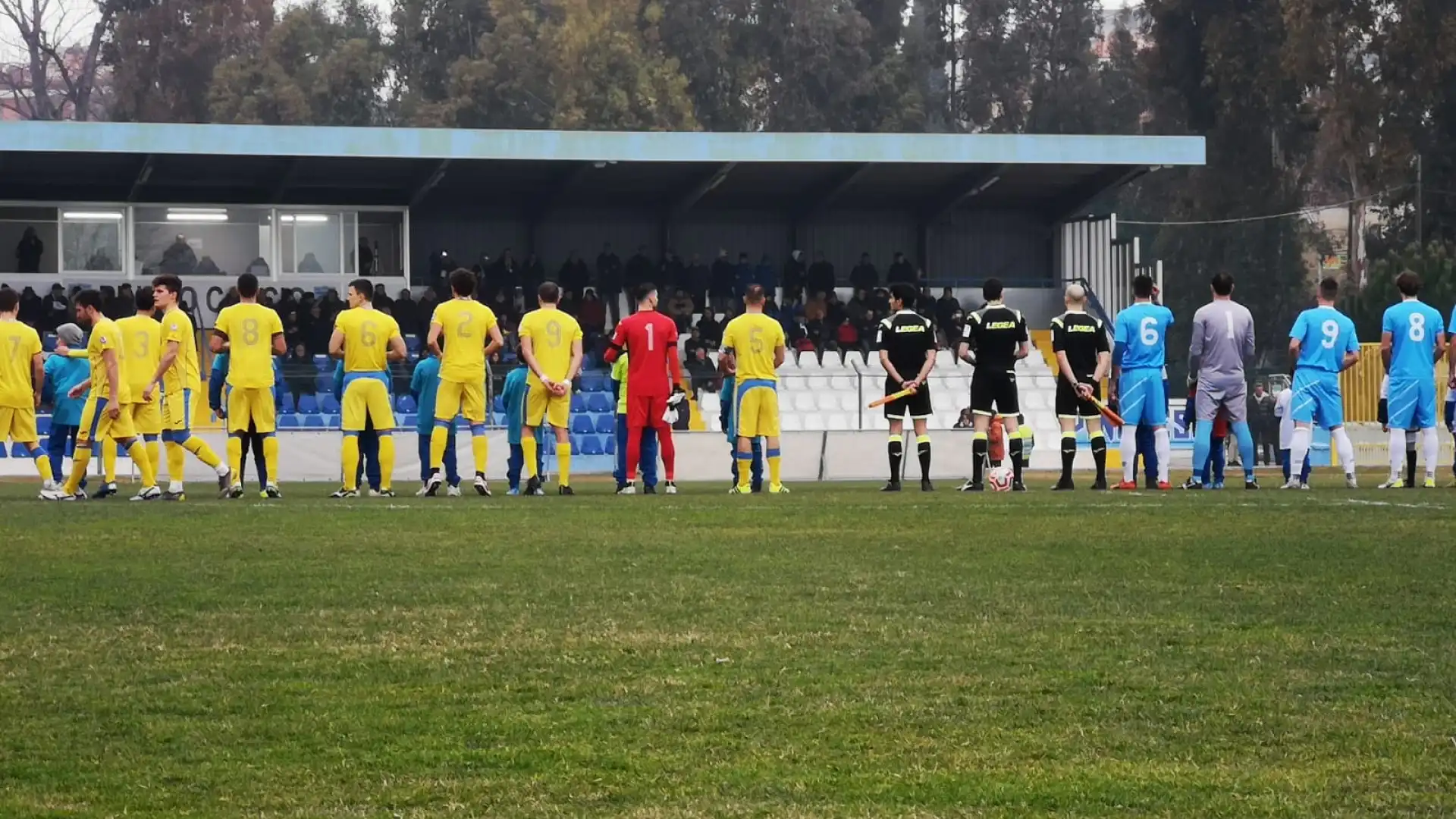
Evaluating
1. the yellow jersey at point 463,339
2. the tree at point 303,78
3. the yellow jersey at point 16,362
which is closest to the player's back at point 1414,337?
the yellow jersey at point 463,339

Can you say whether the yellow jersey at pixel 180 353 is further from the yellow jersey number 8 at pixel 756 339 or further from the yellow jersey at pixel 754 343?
the yellow jersey number 8 at pixel 756 339

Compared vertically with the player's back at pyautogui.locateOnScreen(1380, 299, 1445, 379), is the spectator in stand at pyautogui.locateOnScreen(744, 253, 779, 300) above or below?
above

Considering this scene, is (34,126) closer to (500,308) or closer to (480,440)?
(500,308)

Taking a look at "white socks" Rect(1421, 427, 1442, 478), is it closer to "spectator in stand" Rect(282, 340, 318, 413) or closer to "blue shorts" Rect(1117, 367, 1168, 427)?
"blue shorts" Rect(1117, 367, 1168, 427)

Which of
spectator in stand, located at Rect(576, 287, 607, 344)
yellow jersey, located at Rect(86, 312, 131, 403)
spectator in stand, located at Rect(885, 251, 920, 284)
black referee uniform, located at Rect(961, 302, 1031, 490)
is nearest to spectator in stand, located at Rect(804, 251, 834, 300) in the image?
spectator in stand, located at Rect(885, 251, 920, 284)

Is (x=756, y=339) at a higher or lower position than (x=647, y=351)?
higher

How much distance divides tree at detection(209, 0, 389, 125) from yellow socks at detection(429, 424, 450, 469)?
44.7 metres

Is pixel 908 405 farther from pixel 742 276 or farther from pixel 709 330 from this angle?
pixel 742 276

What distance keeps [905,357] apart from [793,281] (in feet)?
74.3

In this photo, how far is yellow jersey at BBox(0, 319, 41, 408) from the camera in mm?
18016

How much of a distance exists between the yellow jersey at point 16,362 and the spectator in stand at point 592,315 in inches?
750

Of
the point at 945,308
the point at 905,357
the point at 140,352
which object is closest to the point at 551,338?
the point at 905,357

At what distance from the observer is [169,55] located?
6619 cm

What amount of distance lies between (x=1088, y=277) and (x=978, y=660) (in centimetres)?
3714
